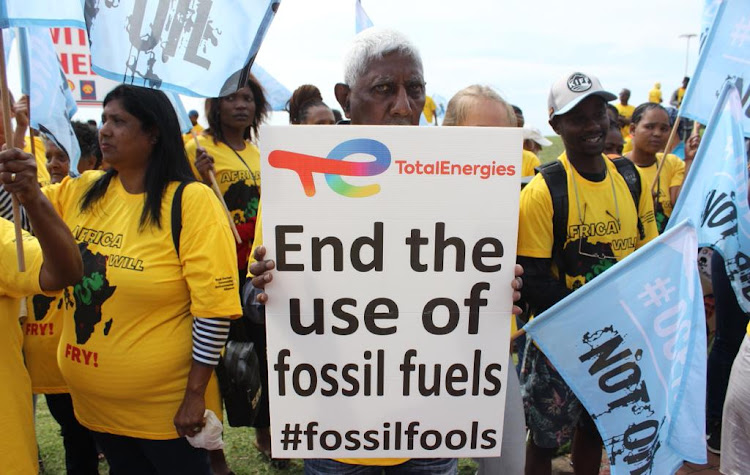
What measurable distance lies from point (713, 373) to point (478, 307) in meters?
3.11

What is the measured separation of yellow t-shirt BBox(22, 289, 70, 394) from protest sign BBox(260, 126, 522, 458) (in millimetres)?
1606

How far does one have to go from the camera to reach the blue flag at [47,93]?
2.82 meters

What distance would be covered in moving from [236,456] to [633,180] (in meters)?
3.03

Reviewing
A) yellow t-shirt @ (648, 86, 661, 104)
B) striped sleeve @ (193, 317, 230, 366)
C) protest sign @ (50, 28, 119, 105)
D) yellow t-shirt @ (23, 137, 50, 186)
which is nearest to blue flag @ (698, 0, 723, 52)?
striped sleeve @ (193, 317, 230, 366)

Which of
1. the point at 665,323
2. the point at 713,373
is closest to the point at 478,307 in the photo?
the point at 665,323

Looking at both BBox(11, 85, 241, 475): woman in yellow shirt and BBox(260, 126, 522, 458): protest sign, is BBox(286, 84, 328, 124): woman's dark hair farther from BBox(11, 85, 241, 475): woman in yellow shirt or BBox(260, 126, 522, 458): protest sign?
BBox(260, 126, 522, 458): protest sign

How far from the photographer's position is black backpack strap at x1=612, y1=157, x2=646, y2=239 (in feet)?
9.82

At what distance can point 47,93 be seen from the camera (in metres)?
2.89

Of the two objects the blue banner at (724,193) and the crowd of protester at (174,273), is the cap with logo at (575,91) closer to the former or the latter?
the crowd of protester at (174,273)

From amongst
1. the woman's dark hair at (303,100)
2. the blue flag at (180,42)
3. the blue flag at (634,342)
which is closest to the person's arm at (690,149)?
the blue flag at (634,342)

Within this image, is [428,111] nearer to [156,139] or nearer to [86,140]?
[86,140]

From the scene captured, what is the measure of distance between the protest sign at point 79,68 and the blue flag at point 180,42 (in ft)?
12.2

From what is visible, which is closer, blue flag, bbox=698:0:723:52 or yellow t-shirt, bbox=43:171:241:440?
yellow t-shirt, bbox=43:171:241:440

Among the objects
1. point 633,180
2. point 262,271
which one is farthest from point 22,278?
point 633,180
